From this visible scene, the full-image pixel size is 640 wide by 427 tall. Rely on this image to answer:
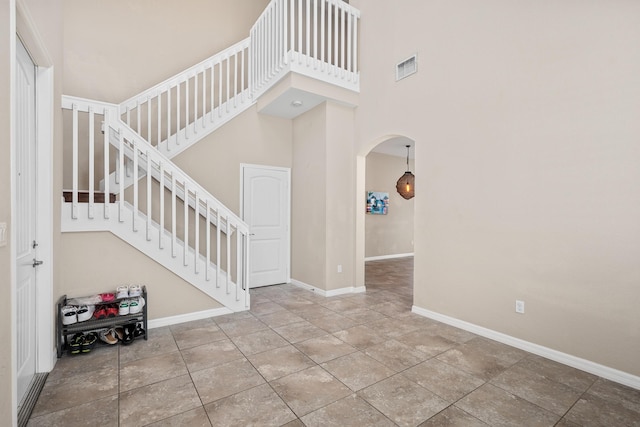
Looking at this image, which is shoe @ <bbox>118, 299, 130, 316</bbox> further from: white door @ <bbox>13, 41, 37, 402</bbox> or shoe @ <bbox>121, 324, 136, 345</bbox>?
white door @ <bbox>13, 41, 37, 402</bbox>

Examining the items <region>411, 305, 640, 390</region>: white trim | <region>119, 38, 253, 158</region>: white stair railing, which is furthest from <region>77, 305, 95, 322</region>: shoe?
<region>411, 305, 640, 390</region>: white trim

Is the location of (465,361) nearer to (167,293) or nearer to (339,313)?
(339,313)

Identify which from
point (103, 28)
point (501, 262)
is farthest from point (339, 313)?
point (103, 28)

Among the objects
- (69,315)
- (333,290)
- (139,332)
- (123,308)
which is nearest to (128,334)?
(139,332)

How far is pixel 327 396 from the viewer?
203 centimetres

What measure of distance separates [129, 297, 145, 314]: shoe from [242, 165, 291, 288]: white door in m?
2.12

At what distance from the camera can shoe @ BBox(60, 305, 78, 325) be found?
2.55 meters

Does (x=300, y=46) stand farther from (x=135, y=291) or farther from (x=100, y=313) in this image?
(x=100, y=313)

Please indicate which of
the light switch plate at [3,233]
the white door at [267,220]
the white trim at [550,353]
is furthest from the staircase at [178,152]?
the white trim at [550,353]

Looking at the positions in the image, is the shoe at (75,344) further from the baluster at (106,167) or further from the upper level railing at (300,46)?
the upper level railing at (300,46)

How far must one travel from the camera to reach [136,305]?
2.86 meters

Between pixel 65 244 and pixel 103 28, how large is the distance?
3.70 metres

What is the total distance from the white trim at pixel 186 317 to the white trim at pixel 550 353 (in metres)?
2.57

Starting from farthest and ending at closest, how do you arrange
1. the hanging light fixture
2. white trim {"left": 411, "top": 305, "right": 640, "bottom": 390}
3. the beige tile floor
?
1. the hanging light fixture
2. white trim {"left": 411, "top": 305, "right": 640, "bottom": 390}
3. the beige tile floor
